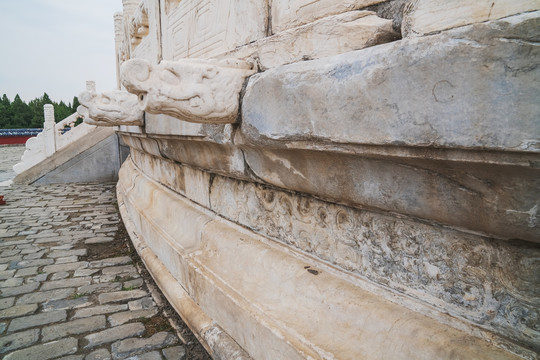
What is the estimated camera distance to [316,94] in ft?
3.37

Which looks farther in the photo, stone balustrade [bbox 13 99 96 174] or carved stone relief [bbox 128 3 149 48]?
stone balustrade [bbox 13 99 96 174]

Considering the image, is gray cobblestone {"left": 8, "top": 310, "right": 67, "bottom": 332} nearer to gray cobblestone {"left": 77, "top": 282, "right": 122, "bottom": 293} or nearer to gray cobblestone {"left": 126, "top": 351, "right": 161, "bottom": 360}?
gray cobblestone {"left": 77, "top": 282, "right": 122, "bottom": 293}

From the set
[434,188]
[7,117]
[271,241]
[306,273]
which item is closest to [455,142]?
[434,188]

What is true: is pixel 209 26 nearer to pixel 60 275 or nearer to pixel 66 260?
pixel 60 275

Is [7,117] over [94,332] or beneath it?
over

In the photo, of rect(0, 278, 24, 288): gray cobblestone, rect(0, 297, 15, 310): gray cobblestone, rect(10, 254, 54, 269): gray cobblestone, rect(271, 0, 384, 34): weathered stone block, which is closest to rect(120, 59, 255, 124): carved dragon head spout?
rect(271, 0, 384, 34): weathered stone block

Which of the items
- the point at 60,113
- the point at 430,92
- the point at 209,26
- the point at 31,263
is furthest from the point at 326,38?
the point at 60,113

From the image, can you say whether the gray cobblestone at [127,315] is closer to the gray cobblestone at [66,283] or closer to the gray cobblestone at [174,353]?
the gray cobblestone at [174,353]

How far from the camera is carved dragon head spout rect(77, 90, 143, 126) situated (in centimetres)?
285

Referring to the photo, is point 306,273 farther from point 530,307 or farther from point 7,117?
point 7,117

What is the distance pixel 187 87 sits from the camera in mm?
1305

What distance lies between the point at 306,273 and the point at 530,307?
2.52 ft

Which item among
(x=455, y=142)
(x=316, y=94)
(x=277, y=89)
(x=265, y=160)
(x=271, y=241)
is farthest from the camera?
(x=271, y=241)

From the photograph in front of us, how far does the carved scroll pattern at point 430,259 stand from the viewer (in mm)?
875
